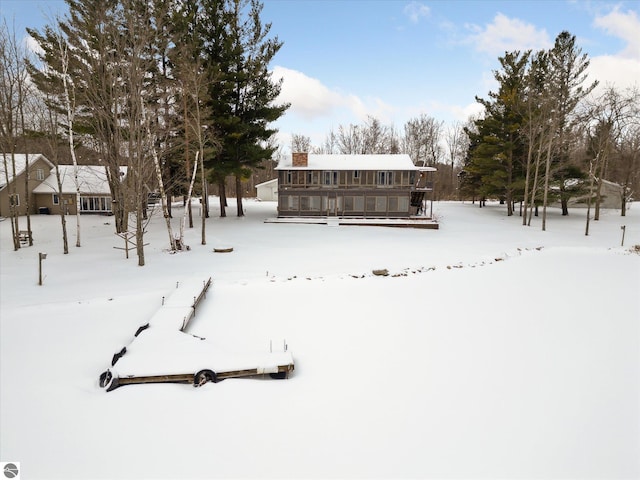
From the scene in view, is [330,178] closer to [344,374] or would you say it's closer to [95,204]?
[95,204]

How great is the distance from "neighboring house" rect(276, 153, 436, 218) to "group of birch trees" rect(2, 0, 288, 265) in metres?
3.99

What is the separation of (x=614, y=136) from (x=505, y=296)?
88.6ft

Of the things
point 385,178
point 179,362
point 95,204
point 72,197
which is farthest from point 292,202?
point 179,362

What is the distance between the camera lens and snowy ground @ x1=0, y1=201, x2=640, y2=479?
4.73 m

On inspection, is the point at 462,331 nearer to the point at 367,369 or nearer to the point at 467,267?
the point at 367,369

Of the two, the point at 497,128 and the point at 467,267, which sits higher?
the point at 497,128

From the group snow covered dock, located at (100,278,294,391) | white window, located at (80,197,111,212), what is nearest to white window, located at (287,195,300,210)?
white window, located at (80,197,111,212)

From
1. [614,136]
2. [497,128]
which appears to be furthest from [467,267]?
[614,136]

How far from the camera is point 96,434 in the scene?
509 cm

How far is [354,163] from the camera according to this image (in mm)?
29297

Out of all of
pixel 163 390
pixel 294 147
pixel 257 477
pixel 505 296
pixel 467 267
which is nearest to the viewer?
pixel 257 477

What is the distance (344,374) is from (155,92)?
20.9m

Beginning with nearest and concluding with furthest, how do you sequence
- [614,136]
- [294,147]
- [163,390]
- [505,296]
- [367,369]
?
[163,390]
[367,369]
[505,296]
[614,136]
[294,147]

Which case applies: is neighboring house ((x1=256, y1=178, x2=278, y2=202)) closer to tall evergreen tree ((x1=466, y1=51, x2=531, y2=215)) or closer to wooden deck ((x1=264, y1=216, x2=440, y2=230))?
wooden deck ((x1=264, y1=216, x2=440, y2=230))
